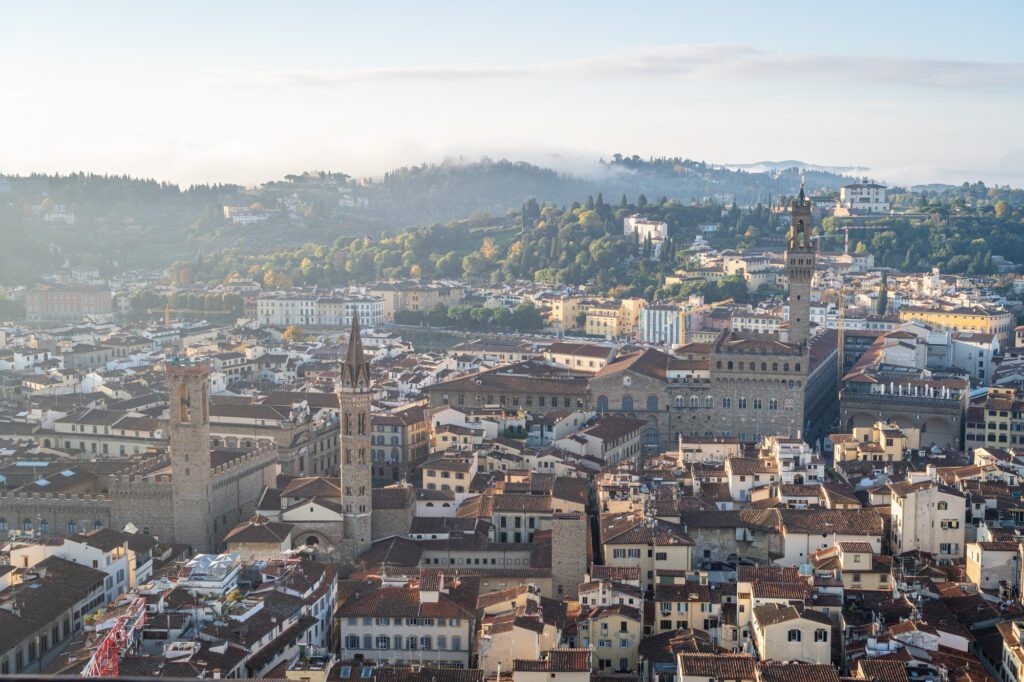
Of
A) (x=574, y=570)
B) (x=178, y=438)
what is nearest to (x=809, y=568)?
(x=574, y=570)

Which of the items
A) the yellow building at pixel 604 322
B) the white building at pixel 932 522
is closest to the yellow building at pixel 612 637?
the white building at pixel 932 522

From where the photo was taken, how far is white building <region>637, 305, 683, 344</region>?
203 feet

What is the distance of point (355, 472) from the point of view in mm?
26188

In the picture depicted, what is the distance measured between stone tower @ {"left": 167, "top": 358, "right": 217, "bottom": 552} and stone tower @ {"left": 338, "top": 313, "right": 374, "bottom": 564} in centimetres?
356

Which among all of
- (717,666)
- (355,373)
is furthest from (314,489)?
(717,666)

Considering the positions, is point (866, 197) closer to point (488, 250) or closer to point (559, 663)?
point (488, 250)

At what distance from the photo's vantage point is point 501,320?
2616 inches

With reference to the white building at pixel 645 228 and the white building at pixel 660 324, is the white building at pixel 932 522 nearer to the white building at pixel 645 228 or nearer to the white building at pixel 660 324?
the white building at pixel 660 324

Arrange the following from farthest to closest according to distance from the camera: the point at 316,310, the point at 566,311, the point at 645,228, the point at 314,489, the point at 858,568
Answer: the point at 645,228
the point at 316,310
the point at 566,311
the point at 314,489
the point at 858,568

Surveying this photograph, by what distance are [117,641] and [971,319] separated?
154ft

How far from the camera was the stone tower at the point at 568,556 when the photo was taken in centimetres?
2383

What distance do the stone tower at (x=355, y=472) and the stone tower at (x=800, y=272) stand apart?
58.4ft

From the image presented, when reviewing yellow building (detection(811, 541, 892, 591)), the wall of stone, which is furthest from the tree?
yellow building (detection(811, 541, 892, 591))

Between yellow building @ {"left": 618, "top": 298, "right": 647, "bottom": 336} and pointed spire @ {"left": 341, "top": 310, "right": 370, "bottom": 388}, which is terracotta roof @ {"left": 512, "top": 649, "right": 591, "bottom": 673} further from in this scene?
yellow building @ {"left": 618, "top": 298, "right": 647, "bottom": 336}
